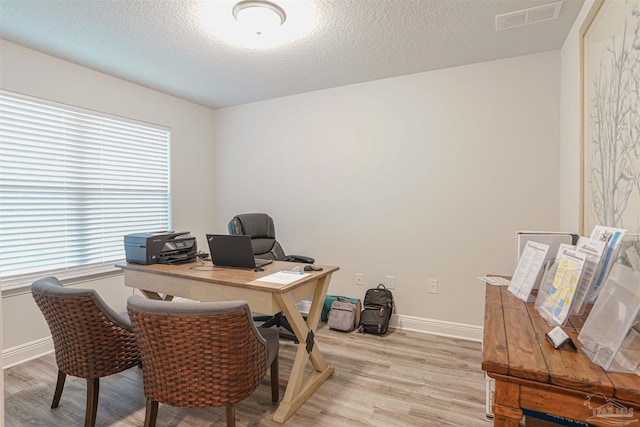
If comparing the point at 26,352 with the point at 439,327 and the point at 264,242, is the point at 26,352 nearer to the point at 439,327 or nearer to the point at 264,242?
the point at 264,242

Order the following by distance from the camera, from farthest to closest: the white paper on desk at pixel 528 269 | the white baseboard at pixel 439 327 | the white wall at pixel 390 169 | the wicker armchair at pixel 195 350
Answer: the white baseboard at pixel 439 327
the white wall at pixel 390 169
the white paper on desk at pixel 528 269
the wicker armchair at pixel 195 350

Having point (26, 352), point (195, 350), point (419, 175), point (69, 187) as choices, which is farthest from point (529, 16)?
point (26, 352)

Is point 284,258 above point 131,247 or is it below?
below

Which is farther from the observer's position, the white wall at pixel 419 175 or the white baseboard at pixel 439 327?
the white baseboard at pixel 439 327

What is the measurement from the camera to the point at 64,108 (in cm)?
291

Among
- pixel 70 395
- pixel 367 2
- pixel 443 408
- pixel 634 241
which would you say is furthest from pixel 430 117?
pixel 70 395

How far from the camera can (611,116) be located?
1.56 m

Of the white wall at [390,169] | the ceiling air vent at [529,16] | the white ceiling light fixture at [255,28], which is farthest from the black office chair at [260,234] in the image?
the ceiling air vent at [529,16]

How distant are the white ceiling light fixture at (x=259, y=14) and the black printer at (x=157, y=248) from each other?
171cm

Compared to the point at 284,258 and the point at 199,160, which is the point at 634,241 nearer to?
the point at 284,258

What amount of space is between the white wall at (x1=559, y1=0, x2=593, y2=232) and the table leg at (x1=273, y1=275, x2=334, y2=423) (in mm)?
1841

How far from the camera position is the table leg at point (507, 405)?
988mm

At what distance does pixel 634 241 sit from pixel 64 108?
13.3ft

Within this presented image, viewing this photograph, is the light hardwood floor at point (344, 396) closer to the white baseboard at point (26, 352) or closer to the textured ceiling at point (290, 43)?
the white baseboard at point (26, 352)
